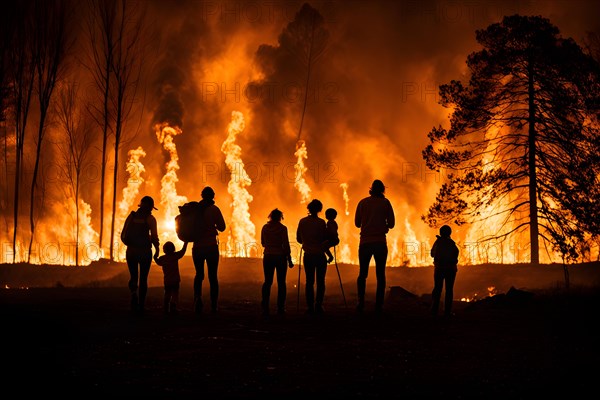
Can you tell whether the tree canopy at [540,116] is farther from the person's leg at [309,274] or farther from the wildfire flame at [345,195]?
the wildfire flame at [345,195]

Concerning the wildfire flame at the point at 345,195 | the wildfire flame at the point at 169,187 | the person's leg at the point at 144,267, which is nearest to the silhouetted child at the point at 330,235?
the person's leg at the point at 144,267

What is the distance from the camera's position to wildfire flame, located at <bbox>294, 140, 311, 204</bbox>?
3960 centimetres

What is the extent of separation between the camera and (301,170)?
4038cm

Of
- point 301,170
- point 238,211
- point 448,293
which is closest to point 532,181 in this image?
point 448,293

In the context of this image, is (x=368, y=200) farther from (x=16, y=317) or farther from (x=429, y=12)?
(x=429, y=12)

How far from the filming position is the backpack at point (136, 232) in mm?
12633

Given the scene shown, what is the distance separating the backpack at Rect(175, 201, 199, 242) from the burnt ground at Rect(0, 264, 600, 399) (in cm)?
147

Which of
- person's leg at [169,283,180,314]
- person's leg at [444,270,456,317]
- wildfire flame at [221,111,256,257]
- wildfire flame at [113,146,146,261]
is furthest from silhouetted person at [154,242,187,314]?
wildfire flame at [113,146,146,261]

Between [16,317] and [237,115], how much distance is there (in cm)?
2865

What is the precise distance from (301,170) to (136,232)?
28.0m

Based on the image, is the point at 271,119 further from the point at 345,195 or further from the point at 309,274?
the point at 309,274

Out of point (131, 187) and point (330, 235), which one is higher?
point (131, 187)

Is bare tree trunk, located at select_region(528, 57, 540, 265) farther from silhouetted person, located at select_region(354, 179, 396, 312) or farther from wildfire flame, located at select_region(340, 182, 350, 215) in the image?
wildfire flame, located at select_region(340, 182, 350, 215)

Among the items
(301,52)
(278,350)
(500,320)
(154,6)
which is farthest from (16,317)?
(154,6)
